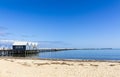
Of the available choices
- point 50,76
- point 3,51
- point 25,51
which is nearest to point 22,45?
point 25,51

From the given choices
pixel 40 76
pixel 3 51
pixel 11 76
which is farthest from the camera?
pixel 3 51

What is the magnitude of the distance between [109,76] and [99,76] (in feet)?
2.78

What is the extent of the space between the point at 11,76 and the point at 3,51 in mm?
54597

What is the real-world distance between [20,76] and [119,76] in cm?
810

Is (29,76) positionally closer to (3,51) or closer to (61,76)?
(61,76)

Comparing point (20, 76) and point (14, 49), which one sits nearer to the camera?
point (20, 76)

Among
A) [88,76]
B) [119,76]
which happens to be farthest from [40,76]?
[119,76]

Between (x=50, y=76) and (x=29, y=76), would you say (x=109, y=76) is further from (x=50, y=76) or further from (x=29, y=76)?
(x=29, y=76)

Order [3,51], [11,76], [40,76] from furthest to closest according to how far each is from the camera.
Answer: [3,51] → [40,76] → [11,76]

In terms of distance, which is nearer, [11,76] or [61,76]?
[11,76]

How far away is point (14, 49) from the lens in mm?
68500

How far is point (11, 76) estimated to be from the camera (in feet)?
45.0

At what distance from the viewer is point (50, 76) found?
14.9 m

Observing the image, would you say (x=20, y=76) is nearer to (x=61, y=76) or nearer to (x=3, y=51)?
(x=61, y=76)
